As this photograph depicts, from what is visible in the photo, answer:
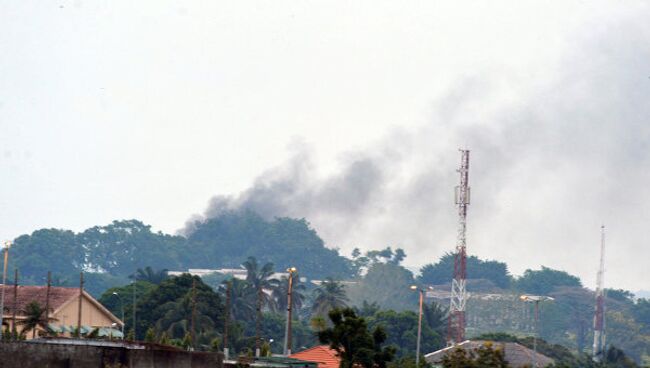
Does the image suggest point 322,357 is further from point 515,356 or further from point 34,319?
point 515,356

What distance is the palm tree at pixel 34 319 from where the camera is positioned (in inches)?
4248

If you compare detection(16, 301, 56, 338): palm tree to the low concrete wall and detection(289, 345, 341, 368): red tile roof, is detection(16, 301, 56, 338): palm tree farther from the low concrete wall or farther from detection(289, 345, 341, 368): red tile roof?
the low concrete wall

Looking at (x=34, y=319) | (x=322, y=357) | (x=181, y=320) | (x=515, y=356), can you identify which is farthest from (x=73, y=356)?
(x=515, y=356)

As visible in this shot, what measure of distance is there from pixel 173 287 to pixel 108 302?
22.4 m

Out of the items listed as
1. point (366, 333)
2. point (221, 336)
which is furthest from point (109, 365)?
point (221, 336)

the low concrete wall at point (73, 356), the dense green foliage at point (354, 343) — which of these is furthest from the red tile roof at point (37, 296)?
the low concrete wall at point (73, 356)

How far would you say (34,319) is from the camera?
108m

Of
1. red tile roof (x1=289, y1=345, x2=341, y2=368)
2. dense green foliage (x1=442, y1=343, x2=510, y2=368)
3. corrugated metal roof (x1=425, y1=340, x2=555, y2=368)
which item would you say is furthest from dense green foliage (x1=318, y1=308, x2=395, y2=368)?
corrugated metal roof (x1=425, y1=340, x2=555, y2=368)

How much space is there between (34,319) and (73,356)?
169ft

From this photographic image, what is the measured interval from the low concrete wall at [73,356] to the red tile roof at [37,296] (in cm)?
6040

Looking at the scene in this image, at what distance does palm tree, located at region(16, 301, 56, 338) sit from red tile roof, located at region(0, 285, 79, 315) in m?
5.70

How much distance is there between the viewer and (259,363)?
274ft

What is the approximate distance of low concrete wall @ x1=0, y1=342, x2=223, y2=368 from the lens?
188ft

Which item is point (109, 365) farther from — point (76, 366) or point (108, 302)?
point (108, 302)
